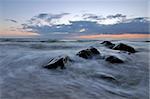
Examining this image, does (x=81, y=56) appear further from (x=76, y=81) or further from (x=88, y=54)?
(x=76, y=81)

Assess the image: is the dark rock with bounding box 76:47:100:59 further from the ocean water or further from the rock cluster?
the ocean water

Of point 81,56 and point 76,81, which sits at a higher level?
point 81,56

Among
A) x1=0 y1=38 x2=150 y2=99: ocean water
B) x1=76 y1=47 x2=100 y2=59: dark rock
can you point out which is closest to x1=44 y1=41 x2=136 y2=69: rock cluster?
x1=76 y1=47 x2=100 y2=59: dark rock

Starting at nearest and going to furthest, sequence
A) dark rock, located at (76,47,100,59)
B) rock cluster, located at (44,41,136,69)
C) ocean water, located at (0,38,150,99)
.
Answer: ocean water, located at (0,38,150,99) → rock cluster, located at (44,41,136,69) → dark rock, located at (76,47,100,59)

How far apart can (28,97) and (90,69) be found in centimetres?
244

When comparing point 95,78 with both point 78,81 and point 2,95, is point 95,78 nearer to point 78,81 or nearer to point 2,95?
point 78,81

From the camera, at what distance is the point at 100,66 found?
600cm

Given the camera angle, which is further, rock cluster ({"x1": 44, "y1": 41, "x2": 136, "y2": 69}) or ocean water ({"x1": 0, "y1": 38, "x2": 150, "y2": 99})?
rock cluster ({"x1": 44, "y1": 41, "x2": 136, "y2": 69})

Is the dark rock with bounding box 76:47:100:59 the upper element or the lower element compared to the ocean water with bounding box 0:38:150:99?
upper

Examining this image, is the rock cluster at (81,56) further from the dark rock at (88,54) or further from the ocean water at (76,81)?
the ocean water at (76,81)

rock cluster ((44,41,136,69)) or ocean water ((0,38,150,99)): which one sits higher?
rock cluster ((44,41,136,69))

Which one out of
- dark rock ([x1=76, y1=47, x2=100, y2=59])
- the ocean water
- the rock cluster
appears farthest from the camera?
dark rock ([x1=76, y1=47, x2=100, y2=59])

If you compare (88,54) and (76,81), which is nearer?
(76,81)

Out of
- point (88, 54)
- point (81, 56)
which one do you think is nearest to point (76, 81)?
point (81, 56)
